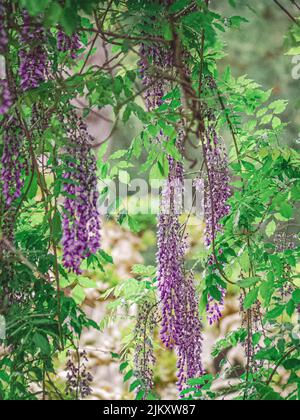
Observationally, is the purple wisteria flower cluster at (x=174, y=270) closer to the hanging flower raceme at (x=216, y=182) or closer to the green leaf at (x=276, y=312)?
the hanging flower raceme at (x=216, y=182)

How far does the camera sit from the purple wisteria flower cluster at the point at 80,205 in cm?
213

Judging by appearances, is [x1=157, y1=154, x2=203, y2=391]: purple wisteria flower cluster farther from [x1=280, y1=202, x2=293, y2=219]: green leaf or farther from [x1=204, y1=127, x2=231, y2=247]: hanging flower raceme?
[x1=280, y1=202, x2=293, y2=219]: green leaf

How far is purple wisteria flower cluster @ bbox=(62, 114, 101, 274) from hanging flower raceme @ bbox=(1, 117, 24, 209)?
0.55ft

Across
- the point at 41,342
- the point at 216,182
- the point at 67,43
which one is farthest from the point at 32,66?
the point at 216,182

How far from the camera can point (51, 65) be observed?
240cm

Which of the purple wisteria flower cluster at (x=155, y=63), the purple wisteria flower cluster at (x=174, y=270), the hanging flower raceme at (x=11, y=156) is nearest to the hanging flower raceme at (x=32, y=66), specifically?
the hanging flower raceme at (x=11, y=156)

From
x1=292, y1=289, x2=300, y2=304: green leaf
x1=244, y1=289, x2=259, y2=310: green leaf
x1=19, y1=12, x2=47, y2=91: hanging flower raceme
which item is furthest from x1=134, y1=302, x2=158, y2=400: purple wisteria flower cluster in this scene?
x1=19, y1=12, x2=47, y2=91: hanging flower raceme

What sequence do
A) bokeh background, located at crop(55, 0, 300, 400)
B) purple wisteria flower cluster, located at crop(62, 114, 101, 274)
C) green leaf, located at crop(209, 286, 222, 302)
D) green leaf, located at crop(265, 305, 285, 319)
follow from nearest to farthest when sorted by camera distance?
purple wisteria flower cluster, located at crop(62, 114, 101, 274), green leaf, located at crop(265, 305, 285, 319), green leaf, located at crop(209, 286, 222, 302), bokeh background, located at crop(55, 0, 300, 400)

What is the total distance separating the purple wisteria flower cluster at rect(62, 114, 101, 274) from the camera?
2135 millimetres

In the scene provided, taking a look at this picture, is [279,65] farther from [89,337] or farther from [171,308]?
[171,308]

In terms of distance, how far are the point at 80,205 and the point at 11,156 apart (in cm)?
29

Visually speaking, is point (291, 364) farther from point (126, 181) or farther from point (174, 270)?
point (126, 181)

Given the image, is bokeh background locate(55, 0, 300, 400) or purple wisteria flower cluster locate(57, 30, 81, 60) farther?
bokeh background locate(55, 0, 300, 400)
